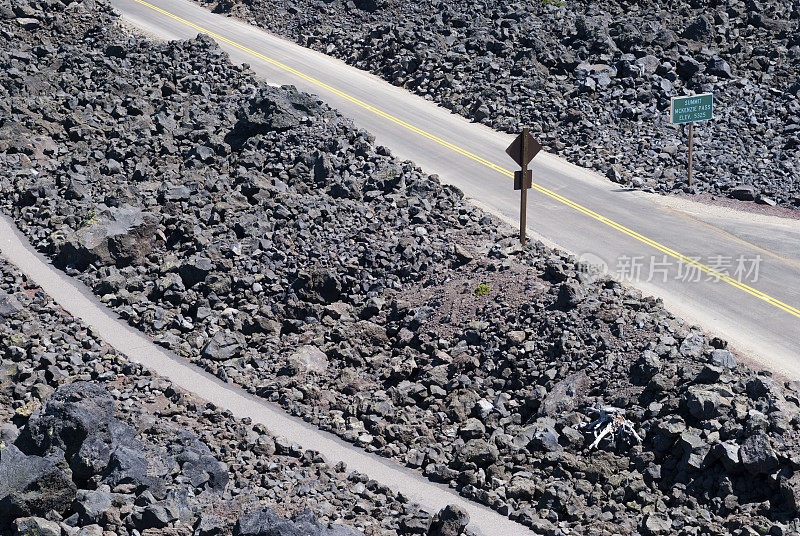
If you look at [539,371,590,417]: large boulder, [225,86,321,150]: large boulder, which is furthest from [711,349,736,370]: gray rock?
[225,86,321,150]: large boulder

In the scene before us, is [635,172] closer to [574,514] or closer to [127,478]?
[574,514]

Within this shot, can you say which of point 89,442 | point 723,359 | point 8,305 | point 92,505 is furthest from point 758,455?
point 8,305

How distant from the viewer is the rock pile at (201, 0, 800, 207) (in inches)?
1219

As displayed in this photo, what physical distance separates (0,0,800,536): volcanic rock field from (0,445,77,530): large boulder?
0.12 ft

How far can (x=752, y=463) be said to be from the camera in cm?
1493

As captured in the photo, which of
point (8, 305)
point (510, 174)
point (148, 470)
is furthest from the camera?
point (510, 174)

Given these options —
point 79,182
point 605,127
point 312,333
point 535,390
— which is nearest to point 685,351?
point 535,390

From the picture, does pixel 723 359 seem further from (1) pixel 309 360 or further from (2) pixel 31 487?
(2) pixel 31 487

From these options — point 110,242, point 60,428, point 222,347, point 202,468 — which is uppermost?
point 110,242

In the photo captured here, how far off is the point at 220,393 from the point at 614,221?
1314 cm

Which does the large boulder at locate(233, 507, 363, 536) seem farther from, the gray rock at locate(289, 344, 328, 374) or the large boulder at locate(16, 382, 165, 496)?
the gray rock at locate(289, 344, 328, 374)

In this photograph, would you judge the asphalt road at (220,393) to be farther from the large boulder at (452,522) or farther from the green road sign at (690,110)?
the green road sign at (690,110)

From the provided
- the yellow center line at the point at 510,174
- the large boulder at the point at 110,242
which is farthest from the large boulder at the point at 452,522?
the large boulder at the point at 110,242

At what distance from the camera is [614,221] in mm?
26547
